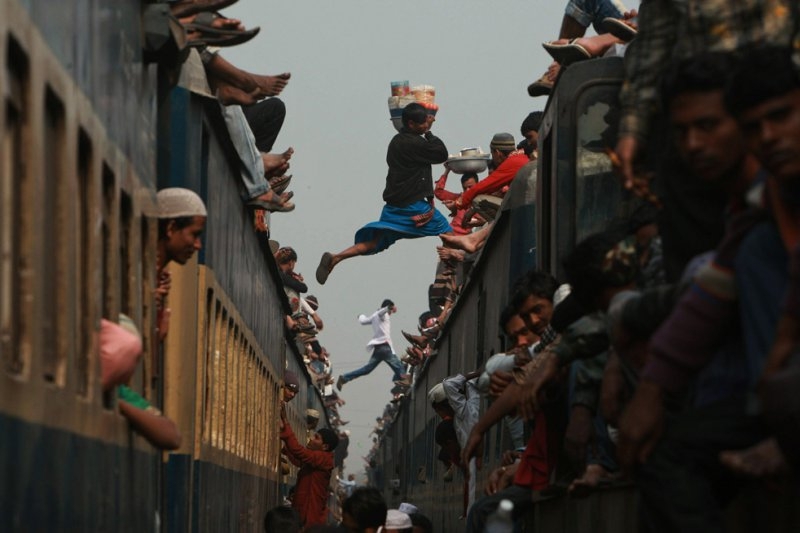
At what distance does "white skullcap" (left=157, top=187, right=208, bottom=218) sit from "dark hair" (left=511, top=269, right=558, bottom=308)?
1760 millimetres

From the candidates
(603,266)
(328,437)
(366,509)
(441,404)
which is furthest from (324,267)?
(603,266)

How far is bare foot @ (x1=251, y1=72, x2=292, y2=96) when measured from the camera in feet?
45.6

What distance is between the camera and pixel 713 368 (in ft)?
16.4

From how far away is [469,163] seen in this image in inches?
1212

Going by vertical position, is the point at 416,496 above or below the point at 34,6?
above

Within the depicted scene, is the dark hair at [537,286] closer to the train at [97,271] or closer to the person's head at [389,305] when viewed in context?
the train at [97,271]

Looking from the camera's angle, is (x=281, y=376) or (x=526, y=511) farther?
(x=281, y=376)

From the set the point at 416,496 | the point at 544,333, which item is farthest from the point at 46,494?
the point at 416,496

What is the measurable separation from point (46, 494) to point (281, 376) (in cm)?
2525

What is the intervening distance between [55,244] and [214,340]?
27.8 feet

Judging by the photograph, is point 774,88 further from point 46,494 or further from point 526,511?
point 526,511

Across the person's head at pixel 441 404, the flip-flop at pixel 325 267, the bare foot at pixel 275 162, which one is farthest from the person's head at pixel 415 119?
the bare foot at pixel 275 162

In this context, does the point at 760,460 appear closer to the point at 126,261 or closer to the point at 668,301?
the point at 668,301

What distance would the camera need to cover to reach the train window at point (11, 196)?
16.5 ft
